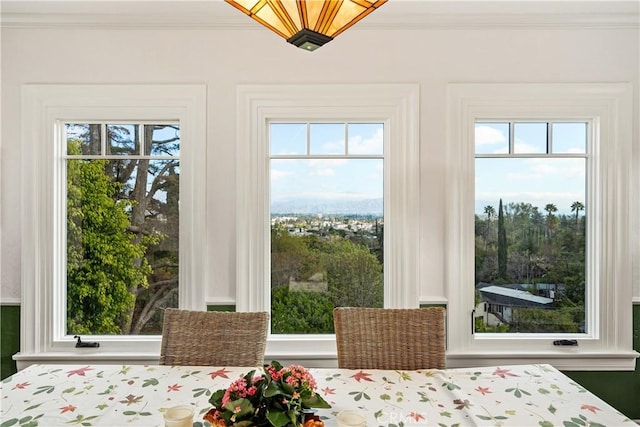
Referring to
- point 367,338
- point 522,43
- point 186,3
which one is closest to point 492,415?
point 367,338

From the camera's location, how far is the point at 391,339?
65.7 inches

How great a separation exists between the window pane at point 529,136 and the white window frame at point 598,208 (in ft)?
0.27

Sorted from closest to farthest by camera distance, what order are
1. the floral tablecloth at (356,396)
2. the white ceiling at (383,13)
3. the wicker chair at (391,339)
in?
the floral tablecloth at (356,396) → the wicker chair at (391,339) → the white ceiling at (383,13)

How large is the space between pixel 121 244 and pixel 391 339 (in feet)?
5.88

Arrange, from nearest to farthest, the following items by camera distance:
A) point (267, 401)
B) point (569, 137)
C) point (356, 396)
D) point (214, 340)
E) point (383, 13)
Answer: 1. point (267, 401)
2. point (356, 396)
3. point (214, 340)
4. point (383, 13)
5. point (569, 137)

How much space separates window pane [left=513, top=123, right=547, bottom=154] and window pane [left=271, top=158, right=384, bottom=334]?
869 millimetres

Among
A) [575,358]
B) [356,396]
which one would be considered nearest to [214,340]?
[356,396]

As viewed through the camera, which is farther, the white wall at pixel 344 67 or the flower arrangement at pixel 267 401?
the white wall at pixel 344 67

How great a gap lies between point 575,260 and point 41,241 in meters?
3.34

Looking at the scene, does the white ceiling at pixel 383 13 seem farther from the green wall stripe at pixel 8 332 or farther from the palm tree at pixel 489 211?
the green wall stripe at pixel 8 332

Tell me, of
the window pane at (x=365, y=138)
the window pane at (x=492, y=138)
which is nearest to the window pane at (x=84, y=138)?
Answer: the window pane at (x=365, y=138)

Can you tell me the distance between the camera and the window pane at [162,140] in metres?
2.40

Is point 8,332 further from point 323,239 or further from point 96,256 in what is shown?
point 323,239

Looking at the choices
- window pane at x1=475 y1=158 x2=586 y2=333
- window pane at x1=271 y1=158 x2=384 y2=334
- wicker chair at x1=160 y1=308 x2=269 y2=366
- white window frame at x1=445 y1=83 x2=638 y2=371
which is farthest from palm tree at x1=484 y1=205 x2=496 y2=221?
wicker chair at x1=160 y1=308 x2=269 y2=366
